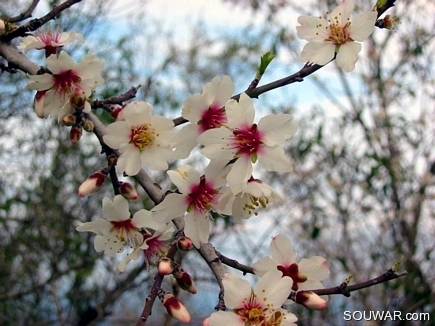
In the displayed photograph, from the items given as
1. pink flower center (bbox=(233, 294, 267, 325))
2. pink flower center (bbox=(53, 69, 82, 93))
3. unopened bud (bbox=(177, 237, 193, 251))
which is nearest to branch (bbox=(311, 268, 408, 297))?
pink flower center (bbox=(233, 294, 267, 325))

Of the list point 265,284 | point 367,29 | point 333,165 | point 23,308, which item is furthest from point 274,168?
point 23,308

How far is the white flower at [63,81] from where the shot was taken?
1104 mm

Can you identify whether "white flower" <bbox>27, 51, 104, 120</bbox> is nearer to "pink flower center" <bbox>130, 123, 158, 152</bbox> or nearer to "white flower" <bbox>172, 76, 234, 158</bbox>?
"pink flower center" <bbox>130, 123, 158, 152</bbox>

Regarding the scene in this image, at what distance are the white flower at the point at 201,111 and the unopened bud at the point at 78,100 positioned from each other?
0.66ft

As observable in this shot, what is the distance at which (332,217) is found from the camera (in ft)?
14.4

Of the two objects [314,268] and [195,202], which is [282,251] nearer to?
[314,268]

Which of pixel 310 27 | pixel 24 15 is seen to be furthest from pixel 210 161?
pixel 24 15

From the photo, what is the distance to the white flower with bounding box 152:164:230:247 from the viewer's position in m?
0.96

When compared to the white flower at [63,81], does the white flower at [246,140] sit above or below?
below

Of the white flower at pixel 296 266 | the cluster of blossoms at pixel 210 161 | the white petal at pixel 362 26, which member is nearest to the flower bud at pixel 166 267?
the cluster of blossoms at pixel 210 161

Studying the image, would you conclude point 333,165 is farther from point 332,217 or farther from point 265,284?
point 265,284

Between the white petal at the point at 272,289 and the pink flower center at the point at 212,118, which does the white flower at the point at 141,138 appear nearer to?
the pink flower center at the point at 212,118

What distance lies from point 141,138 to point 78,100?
13 cm

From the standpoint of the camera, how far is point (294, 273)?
1.06m
